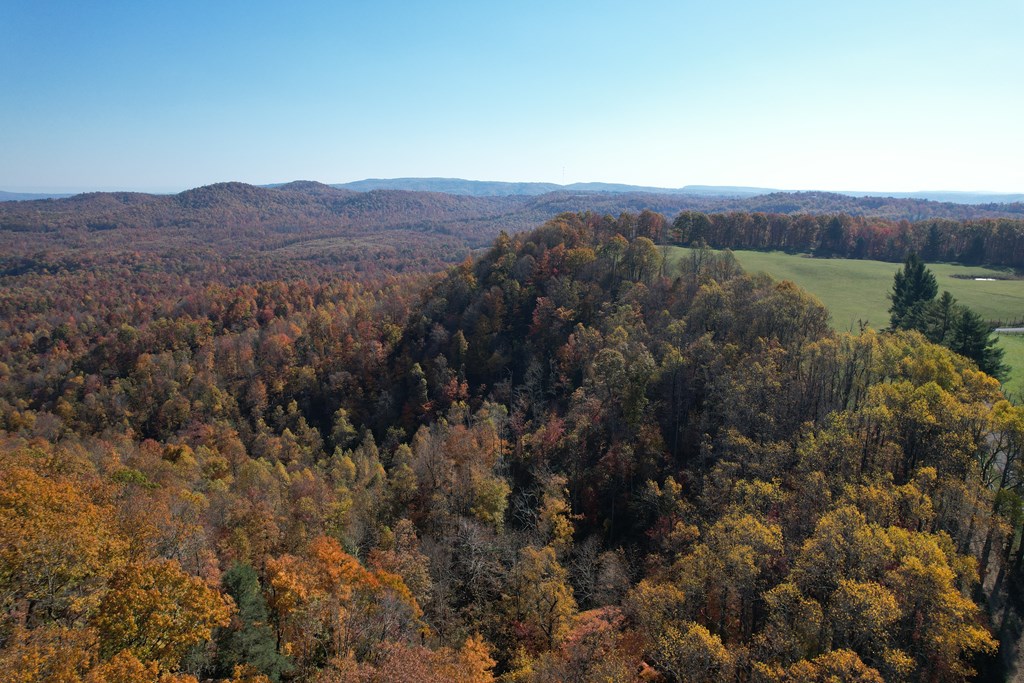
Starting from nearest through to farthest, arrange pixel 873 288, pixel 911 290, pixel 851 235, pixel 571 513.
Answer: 1. pixel 571 513
2. pixel 911 290
3. pixel 873 288
4. pixel 851 235

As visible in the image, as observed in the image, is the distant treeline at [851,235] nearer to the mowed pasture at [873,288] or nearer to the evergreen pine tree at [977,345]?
the mowed pasture at [873,288]

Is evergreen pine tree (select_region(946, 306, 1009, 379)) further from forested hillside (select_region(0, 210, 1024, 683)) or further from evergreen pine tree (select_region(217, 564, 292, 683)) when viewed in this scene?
evergreen pine tree (select_region(217, 564, 292, 683))

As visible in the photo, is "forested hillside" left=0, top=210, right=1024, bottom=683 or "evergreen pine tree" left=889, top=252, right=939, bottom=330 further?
"evergreen pine tree" left=889, top=252, right=939, bottom=330

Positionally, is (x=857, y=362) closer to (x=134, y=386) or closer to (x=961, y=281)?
(x=961, y=281)

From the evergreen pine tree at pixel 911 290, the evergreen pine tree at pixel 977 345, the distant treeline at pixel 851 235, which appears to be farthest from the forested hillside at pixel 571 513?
the distant treeline at pixel 851 235

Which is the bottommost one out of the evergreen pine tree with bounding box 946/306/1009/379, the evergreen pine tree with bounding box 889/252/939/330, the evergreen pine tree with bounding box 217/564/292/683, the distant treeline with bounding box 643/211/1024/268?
the evergreen pine tree with bounding box 217/564/292/683

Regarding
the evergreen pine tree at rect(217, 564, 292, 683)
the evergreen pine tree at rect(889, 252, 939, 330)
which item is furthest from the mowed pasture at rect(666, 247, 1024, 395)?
the evergreen pine tree at rect(217, 564, 292, 683)

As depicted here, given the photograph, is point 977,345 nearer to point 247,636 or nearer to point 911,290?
point 911,290

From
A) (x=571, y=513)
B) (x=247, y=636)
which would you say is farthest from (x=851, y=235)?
(x=247, y=636)
